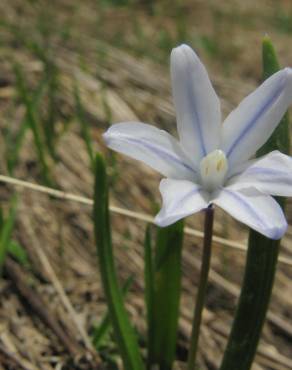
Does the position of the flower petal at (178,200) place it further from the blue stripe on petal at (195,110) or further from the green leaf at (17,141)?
the green leaf at (17,141)

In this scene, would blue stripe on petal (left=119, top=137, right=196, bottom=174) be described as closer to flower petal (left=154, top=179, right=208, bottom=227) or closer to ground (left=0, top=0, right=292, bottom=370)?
flower petal (left=154, top=179, right=208, bottom=227)

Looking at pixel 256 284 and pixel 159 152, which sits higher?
pixel 159 152

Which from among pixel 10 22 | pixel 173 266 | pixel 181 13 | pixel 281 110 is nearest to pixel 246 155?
pixel 281 110

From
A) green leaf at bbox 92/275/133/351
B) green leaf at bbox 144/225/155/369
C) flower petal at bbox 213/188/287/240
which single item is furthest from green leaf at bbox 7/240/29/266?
flower petal at bbox 213/188/287/240

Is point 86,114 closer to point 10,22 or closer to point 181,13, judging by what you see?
point 10,22

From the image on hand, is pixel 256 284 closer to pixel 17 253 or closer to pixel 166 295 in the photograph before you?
pixel 166 295

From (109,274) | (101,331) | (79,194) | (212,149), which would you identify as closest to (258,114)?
(212,149)

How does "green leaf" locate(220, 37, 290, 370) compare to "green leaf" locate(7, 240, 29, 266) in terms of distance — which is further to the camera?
"green leaf" locate(7, 240, 29, 266)
